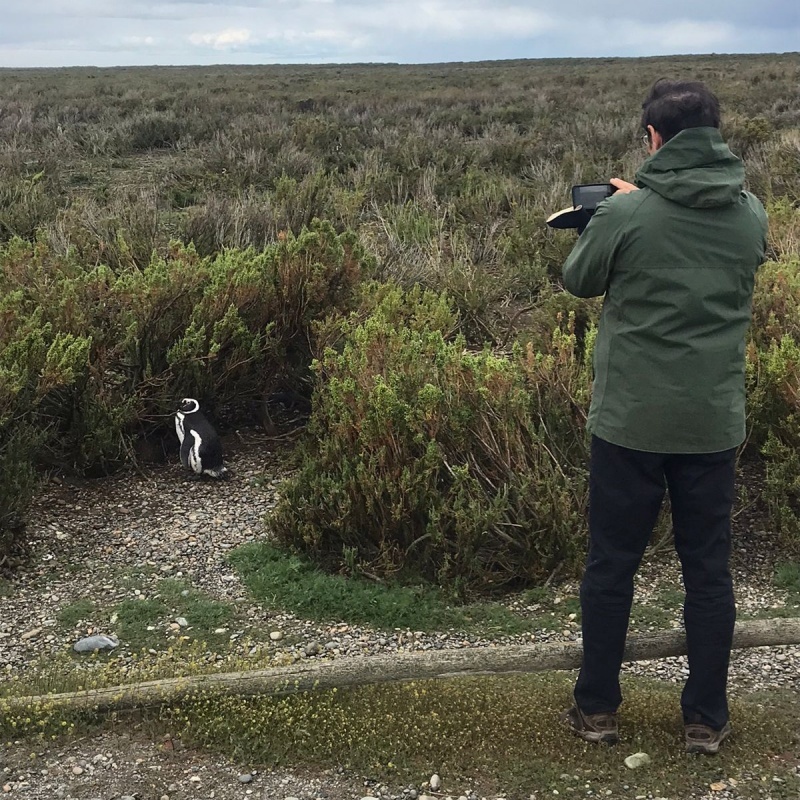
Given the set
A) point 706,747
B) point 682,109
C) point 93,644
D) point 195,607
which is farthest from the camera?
point 195,607

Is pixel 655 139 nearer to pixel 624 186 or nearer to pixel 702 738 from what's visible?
pixel 624 186

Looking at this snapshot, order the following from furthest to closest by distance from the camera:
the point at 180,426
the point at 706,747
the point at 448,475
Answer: the point at 180,426, the point at 448,475, the point at 706,747

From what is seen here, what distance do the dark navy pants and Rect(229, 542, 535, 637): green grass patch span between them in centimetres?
113

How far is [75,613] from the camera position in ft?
13.6

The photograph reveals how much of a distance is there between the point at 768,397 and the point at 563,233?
5.51 meters

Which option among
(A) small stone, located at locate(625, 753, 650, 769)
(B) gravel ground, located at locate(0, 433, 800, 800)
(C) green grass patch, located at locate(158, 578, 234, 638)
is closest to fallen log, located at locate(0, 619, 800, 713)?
(B) gravel ground, located at locate(0, 433, 800, 800)

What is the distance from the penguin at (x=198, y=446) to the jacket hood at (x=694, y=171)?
3.60 meters

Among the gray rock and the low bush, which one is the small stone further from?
the low bush

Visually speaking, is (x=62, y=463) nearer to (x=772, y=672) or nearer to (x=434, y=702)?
(x=434, y=702)

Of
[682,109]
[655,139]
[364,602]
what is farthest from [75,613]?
[682,109]

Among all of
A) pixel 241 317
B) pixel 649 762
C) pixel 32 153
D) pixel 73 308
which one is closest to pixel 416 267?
pixel 241 317

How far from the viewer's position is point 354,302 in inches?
262

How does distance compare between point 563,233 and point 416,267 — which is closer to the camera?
point 416,267

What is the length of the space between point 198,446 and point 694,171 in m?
3.73
